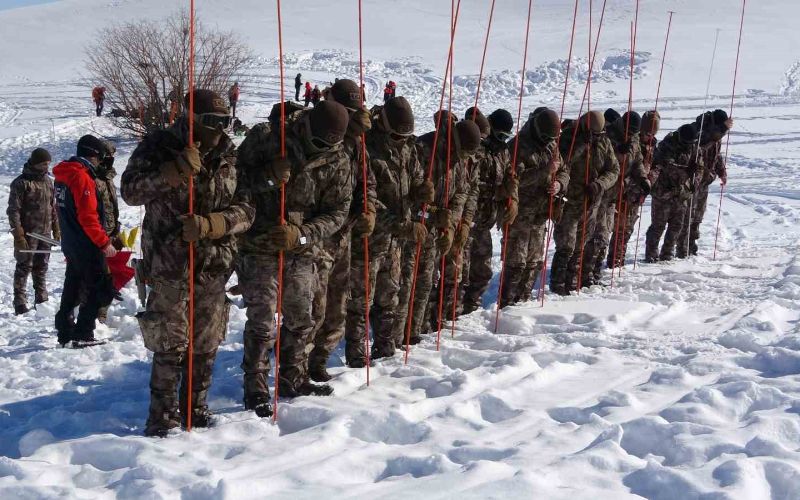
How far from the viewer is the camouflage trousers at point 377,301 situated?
21.0ft

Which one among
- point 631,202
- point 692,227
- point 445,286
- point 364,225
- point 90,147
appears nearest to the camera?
point 364,225

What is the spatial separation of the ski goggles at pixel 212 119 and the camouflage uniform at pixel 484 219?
10.9 ft

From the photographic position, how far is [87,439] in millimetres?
4566

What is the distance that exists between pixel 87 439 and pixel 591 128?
621 cm

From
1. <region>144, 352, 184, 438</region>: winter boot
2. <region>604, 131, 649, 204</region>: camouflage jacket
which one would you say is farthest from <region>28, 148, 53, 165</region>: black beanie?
<region>604, 131, 649, 204</region>: camouflage jacket

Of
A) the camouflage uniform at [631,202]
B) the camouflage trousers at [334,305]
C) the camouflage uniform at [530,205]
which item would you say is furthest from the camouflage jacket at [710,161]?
the camouflage trousers at [334,305]

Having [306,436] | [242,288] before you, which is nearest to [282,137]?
[242,288]

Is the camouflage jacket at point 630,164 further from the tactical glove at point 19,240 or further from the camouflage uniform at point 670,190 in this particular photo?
the tactical glove at point 19,240

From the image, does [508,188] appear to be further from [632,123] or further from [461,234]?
[632,123]

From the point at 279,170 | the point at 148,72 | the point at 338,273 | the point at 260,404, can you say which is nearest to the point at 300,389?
the point at 260,404

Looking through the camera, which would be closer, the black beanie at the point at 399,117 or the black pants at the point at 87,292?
the black beanie at the point at 399,117

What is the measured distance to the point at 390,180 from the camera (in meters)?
6.38

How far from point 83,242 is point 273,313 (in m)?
2.87

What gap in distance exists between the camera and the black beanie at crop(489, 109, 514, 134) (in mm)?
7736
